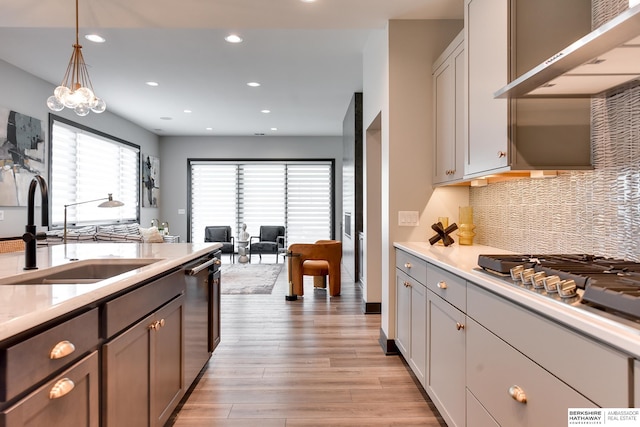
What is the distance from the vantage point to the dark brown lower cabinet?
1368 mm

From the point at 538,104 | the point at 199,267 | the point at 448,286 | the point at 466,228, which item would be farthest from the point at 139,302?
the point at 466,228

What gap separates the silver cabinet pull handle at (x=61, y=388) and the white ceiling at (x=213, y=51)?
275 cm

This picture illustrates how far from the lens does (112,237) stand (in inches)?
200

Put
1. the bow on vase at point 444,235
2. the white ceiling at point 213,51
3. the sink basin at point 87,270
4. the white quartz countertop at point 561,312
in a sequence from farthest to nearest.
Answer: the white ceiling at point 213,51
the bow on vase at point 444,235
the sink basin at point 87,270
the white quartz countertop at point 561,312

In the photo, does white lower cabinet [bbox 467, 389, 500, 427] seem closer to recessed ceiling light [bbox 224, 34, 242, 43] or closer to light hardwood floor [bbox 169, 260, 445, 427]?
light hardwood floor [bbox 169, 260, 445, 427]

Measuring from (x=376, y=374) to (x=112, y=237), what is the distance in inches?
155

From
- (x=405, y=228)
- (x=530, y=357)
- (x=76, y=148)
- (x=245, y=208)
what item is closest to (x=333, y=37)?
(x=405, y=228)

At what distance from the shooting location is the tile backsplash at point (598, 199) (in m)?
1.57

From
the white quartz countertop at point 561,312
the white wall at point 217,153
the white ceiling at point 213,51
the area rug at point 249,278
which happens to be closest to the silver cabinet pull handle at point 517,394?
the white quartz countertop at point 561,312

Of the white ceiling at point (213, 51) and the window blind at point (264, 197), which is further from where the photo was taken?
the window blind at point (264, 197)

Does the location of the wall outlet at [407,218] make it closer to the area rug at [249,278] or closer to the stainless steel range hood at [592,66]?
the stainless steel range hood at [592,66]

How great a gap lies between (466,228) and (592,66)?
168cm

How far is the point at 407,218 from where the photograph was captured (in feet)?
10.4

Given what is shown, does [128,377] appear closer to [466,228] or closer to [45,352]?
[45,352]
